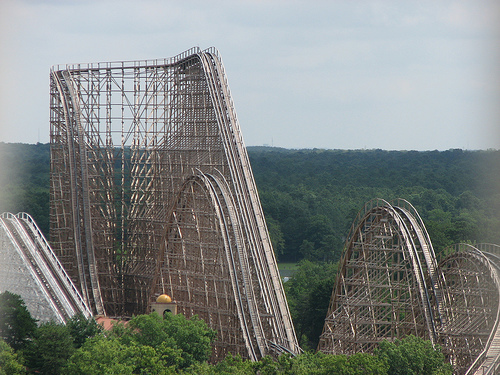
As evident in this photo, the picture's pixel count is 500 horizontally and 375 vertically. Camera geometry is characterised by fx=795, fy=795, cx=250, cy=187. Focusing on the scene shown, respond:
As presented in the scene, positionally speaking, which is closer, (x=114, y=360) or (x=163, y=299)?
(x=114, y=360)

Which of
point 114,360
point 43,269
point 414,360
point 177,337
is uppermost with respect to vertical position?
point 43,269

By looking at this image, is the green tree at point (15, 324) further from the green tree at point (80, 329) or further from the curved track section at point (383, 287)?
the curved track section at point (383, 287)

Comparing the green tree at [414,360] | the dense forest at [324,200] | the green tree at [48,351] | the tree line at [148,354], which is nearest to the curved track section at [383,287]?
the green tree at [414,360]

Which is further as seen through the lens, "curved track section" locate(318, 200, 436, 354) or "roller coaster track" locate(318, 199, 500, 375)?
"curved track section" locate(318, 200, 436, 354)

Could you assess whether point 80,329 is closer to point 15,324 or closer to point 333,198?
point 15,324

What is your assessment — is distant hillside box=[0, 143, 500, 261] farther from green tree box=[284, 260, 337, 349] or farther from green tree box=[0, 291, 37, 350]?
green tree box=[284, 260, 337, 349]

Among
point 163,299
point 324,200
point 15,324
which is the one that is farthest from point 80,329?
point 324,200

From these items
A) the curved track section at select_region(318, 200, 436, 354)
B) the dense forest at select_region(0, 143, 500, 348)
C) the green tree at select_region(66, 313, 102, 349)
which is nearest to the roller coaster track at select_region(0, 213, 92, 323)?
the green tree at select_region(66, 313, 102, 349)
